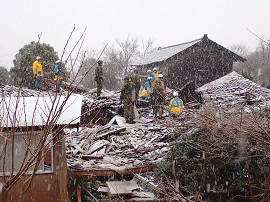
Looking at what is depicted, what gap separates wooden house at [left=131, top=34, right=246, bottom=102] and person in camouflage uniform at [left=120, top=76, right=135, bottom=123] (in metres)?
11.1

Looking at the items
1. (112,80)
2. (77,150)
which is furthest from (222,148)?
(112,80)

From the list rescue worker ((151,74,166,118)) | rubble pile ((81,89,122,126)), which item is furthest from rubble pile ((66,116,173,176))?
rubble pile ((81,89,122,126))

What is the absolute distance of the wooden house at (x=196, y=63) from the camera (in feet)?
80.8

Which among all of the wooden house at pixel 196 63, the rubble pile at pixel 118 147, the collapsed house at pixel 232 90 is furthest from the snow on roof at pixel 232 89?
the rubble pile at pixel 118 147

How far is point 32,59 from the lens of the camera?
79.0 feet

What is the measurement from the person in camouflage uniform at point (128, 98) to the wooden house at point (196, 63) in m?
11.1

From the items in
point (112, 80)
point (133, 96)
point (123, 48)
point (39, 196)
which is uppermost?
point (123, 48)

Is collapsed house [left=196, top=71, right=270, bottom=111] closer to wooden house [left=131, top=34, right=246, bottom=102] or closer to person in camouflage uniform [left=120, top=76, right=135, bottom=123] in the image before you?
wooden house [left=131, top=34, right=246, bottom=102]

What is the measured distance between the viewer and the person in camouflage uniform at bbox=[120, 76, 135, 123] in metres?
13.2

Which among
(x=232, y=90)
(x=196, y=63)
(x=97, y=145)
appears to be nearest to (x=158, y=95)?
(x=97, y=145)

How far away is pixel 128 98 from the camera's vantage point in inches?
528

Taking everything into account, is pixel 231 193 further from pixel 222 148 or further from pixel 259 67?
pixel 259 67

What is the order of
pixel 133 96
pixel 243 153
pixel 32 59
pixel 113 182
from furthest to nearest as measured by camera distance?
pixel 32 59
pixel 133 96
pixel 113 182
pixel 243 153

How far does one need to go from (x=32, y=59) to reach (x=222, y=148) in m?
20.0
